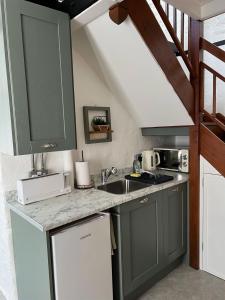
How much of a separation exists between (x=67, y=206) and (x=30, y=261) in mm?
441

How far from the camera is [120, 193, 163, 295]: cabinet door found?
173 cm

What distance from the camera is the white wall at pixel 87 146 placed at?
1752 millimetres

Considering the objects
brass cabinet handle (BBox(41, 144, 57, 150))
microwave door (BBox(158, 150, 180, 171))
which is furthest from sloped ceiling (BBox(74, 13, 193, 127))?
brass cabinet handle (BBox(41, 144, 57, 150))

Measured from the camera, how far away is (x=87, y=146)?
2.22 metres

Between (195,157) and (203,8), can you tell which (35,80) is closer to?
(195,157)

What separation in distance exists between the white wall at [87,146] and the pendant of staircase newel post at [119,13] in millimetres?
524

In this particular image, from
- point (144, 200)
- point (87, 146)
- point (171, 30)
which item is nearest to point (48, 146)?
point (87, 146)

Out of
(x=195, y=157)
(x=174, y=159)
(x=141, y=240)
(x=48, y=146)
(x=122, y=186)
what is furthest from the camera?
(x=174, y=159)

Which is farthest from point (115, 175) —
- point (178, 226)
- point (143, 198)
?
point (178, 226)

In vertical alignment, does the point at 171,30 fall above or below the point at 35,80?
above

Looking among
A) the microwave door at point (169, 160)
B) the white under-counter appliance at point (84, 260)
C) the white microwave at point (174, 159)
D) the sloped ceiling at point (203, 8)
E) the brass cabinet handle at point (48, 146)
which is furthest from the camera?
Result: the microwave door at point (169, 160)

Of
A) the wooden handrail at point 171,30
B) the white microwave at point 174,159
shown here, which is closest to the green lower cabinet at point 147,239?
the white microwave at point 174,159

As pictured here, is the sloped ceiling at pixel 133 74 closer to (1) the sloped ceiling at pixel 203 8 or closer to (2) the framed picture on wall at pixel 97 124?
(2) the framed picture on wall at pixel 97 124

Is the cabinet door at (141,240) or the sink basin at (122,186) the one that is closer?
the cabinet door at (141,240)
